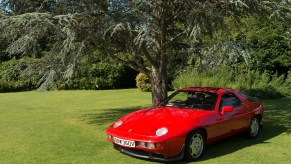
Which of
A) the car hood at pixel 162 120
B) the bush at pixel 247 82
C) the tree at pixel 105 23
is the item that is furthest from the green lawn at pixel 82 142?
the bush at pixel 247 82

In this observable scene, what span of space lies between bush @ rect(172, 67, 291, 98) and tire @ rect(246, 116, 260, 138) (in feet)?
30.1

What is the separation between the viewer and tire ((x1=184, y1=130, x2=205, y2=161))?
6.46 metres

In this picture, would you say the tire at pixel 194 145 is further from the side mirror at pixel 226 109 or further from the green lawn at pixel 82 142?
the side mirror at pixel 226 109

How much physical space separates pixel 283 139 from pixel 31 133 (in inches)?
244

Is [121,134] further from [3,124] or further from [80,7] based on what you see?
[3,124]

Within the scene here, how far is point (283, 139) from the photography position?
8.49 metres

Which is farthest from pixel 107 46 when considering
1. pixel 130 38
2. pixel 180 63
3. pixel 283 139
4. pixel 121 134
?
pixel 283 139

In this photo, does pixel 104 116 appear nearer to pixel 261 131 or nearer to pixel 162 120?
pixel 261 131

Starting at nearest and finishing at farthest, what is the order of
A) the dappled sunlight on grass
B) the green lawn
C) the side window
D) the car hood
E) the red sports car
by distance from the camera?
the red sports car
the car hood
the green lawn
the side window
the dappled sunlight on grass

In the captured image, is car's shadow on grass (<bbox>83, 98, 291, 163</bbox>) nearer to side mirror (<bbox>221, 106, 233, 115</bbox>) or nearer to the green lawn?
the green lawn

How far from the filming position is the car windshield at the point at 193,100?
757 centimetres

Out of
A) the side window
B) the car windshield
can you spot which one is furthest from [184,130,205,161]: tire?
the side window

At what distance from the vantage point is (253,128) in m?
8.46

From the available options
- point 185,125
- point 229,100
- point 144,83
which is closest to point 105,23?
point 185,125
